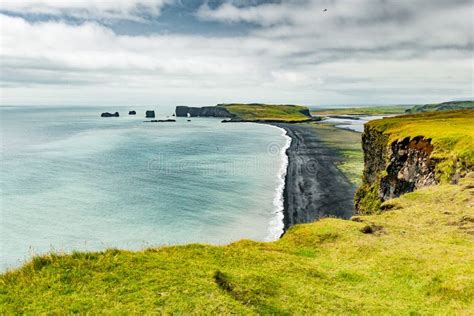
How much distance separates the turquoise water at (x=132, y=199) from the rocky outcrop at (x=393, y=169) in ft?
58.3

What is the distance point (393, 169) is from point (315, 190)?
27.9 meters

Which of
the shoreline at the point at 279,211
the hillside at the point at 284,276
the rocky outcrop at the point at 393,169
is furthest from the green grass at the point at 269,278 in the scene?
the shoreline at the point at 279,211

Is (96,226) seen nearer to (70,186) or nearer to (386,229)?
(70,186)

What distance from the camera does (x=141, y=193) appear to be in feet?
280

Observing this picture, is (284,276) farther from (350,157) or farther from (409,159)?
(350,157)

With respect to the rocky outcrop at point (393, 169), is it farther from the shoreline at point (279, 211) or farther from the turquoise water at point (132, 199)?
the turquoise water at point (132, 199)

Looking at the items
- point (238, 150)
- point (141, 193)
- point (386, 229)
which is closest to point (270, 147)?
point (238, 150)

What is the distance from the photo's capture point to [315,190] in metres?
85.9

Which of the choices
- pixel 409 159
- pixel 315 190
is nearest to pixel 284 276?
pixel 409 159

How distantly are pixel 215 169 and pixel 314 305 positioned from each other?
98032 millimetres

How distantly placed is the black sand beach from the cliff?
231 inches

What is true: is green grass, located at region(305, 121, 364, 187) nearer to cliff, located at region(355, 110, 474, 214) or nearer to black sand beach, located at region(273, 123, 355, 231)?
black sand beach, located at region(273, 123, 355, 231)

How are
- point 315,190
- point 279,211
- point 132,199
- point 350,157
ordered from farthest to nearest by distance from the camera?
point 350,157 → point 315,190 → point 132,199 → point 279,211

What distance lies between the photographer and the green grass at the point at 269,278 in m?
12.7
